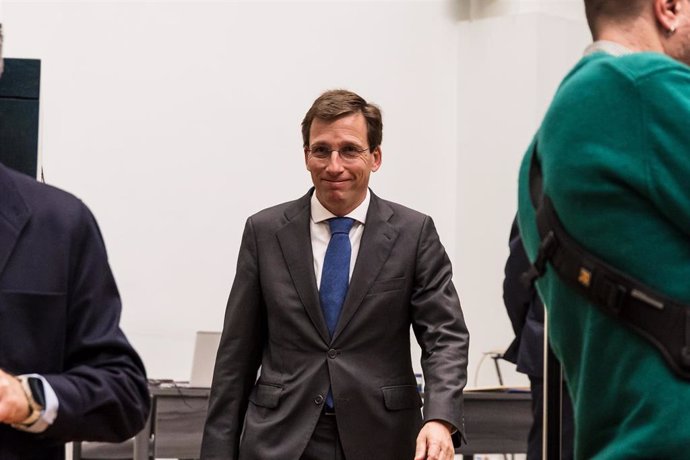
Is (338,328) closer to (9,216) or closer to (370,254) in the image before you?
(370,254)

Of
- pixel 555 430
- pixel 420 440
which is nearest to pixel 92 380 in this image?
pixel 555 430

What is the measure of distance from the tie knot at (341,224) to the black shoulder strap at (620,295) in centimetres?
187

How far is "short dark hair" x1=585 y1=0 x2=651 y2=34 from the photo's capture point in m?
1.86

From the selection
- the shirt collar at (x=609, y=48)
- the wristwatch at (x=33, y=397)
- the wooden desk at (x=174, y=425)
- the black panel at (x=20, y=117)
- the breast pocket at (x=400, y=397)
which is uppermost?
the shirt collar at (x=609, y=48)

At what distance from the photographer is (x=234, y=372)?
3559 mm

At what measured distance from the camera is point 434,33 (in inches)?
374

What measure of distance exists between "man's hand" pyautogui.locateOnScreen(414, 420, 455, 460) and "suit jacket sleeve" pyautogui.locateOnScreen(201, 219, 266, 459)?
55 cm

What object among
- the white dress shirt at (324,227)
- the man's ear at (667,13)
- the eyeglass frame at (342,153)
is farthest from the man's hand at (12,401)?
the eyeglass frame at (342,153)

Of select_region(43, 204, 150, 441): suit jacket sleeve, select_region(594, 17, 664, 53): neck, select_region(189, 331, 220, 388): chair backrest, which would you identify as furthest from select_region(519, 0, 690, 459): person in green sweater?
select_region(189, 331, 220, 388): chair backrest

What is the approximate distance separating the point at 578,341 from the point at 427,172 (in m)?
7.65

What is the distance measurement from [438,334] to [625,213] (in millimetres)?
1921

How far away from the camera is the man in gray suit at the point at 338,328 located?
3424 mm

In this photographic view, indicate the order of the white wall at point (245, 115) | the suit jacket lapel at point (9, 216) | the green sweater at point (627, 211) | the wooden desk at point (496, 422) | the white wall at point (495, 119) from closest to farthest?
the green sweater at point (627, 211)
the suit jacket lapel at point (9, 216)
the wooden desk at point (496, 422)
the white wall at point (245, 115)
the white wall at point (495, 119)

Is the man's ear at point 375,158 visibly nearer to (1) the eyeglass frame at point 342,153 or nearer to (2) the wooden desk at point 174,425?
(1) the eyeglass frame at point 342,153
